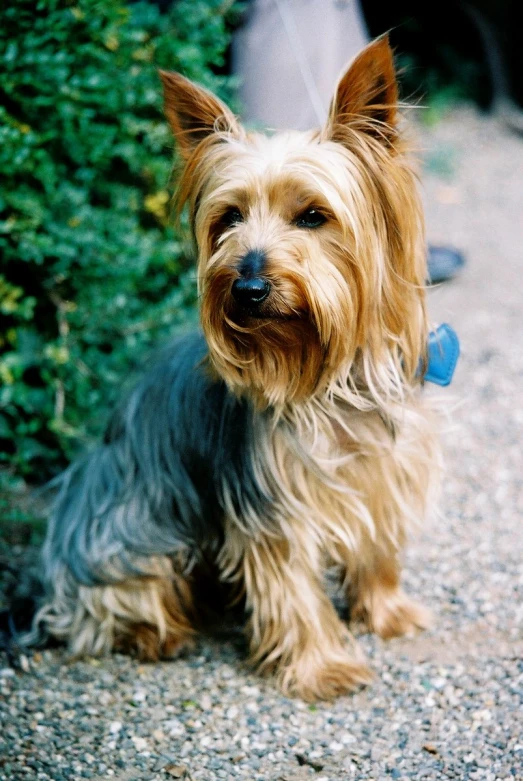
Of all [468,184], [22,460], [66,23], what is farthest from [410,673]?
[468,184]

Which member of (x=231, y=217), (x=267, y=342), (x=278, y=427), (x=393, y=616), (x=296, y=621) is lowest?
(x=393, y=616)

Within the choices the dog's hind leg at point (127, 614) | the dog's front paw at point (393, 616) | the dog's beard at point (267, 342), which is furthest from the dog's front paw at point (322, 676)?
the dog's beard at point (267, 342)

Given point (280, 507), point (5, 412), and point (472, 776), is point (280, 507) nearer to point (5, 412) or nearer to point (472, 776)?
point (472, 776)

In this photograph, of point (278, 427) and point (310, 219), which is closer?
point (310, 219)

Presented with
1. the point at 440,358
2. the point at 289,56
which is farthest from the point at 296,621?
the point at 289,56

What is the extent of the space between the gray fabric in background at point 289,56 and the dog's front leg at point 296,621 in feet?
7.89

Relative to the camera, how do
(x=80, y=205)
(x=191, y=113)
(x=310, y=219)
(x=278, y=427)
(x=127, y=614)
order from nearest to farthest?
(x=310, y=219) → (x=191, y=113) → (x=278, y=427) → (x=127, y=614) → (x=80, y=205)

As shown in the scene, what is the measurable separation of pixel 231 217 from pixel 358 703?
173cm

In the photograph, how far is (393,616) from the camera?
337cm

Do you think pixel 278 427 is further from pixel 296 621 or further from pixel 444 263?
pixel 444 263

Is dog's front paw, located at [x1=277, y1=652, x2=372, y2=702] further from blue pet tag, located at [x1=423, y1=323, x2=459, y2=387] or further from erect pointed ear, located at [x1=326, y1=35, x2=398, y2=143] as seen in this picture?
erect pointed ear, located at [x1=326, y1=35, x2=398, y2=143]

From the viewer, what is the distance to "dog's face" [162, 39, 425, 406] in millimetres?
2555

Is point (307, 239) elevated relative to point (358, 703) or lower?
elevated

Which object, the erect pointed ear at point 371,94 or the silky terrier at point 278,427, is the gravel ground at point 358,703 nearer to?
the silky terrier at point 278,427
